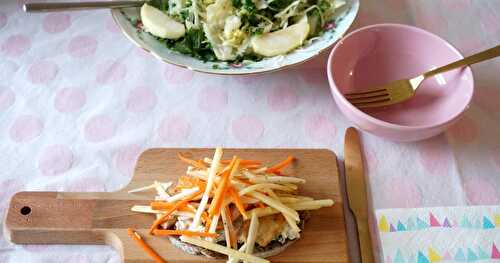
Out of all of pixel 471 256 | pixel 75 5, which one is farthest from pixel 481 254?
pixel 75 5

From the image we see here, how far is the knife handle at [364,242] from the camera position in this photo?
84 cm

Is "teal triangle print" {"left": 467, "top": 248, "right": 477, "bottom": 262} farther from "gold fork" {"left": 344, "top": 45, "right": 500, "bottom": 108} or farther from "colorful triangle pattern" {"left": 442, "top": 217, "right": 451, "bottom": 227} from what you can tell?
"gold fork" {"left": 344, "top": 45, "right": 500, "bottom": 108}

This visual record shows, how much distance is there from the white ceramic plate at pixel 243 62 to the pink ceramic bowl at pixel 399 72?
38 millimetres

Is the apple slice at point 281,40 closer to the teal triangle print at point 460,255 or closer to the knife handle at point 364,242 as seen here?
the knife handle at point 364,242

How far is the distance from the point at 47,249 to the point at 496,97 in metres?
1.01

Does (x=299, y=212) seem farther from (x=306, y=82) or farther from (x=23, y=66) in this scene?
(x=23, y=66)

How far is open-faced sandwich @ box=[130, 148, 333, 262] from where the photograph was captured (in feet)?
2.67

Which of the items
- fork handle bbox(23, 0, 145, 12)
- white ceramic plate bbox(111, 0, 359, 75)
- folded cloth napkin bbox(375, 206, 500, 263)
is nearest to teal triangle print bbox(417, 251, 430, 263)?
folded cloth napkin bbox(375, 206, 500, 263)

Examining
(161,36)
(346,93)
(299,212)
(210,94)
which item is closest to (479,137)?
(346,93)

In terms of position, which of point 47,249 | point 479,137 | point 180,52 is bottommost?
point 47,249

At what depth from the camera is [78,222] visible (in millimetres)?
878

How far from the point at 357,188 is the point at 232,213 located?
0.26m

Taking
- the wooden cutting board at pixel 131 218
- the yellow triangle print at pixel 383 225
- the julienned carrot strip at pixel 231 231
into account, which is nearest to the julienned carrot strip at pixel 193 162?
the wooden cutting board at pixel 131 218

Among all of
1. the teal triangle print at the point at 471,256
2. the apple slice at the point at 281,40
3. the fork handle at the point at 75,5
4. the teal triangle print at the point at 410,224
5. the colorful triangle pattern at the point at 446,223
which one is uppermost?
the fork handle at the point at 75,5
